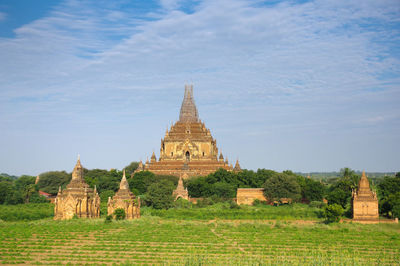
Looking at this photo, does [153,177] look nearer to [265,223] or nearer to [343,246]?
[265,223]

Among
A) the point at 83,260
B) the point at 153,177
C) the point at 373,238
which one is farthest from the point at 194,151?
the point at 83,260

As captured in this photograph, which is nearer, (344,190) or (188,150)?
(344,190)

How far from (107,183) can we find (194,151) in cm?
1770

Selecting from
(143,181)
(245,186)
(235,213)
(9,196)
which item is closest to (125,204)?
(235,213)

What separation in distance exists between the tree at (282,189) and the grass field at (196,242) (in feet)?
45.9

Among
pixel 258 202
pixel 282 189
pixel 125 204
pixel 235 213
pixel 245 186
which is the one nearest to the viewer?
pixel 125 204

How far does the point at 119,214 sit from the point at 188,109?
4760 cm

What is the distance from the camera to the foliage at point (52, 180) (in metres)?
90.6

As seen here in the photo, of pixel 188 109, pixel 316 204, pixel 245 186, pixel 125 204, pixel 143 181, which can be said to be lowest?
pixel 316 204

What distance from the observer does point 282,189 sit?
6625 centimetres

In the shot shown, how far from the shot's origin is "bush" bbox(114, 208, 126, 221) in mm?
50469

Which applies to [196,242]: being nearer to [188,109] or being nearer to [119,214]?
[119,214]

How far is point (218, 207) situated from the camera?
6231cm

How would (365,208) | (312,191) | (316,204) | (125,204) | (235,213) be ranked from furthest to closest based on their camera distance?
(312,191), (316,204), (235,213), (365,208), (125,204)
